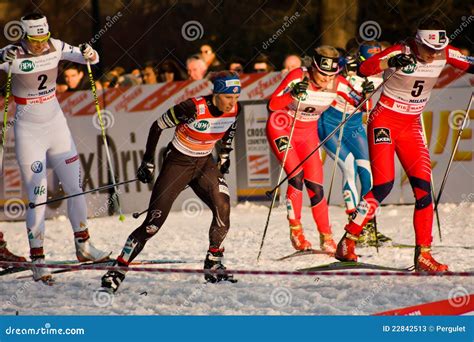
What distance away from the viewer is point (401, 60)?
33.4ft

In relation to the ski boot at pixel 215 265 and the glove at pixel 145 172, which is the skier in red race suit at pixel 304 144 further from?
the glove at pixel 145 172

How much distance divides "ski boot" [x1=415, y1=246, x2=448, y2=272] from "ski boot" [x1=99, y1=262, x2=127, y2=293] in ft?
8.39

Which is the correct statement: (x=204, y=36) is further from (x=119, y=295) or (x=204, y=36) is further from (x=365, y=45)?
(x=119, y=295)

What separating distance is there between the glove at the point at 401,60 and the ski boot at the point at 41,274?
11.8 feet

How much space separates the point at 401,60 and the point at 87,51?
9.90 ft

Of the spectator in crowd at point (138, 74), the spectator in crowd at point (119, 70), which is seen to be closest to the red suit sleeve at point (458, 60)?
the spectator in crowd at point (138, 74)

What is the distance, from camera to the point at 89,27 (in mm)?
17438

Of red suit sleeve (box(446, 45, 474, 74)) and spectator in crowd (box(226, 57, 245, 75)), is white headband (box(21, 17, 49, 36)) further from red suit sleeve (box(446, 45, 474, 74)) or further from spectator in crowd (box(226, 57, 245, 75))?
spectator in crowd (box(226, 57, 245, 75))

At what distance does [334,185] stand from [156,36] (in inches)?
144

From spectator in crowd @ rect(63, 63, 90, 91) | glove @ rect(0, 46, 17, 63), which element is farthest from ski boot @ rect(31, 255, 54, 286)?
spectator in crowd @ rect(63, 63, 90, 91)

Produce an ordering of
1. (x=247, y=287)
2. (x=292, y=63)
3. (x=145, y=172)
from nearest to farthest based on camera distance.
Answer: (x=145, y=172) → (x=247, y=287) → (x=292, y=63)

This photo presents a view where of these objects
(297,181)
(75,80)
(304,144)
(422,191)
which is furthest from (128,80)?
(422,191)

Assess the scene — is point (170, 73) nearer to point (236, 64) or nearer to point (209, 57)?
point (209, 57)

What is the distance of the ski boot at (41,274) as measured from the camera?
11.0 metres
